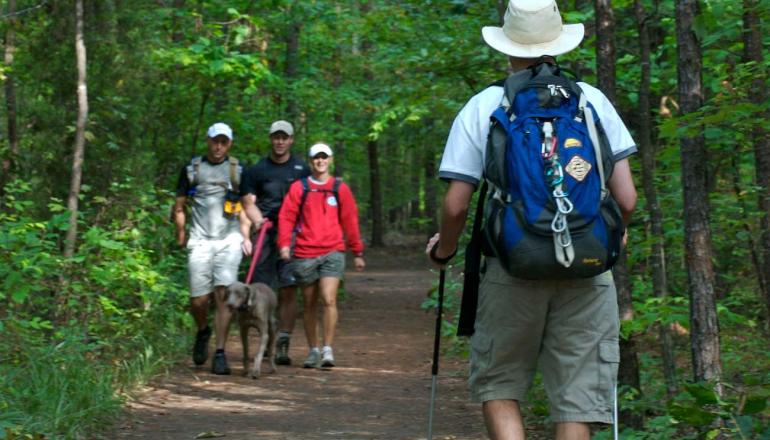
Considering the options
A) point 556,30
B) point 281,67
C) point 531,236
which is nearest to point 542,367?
point 531,236

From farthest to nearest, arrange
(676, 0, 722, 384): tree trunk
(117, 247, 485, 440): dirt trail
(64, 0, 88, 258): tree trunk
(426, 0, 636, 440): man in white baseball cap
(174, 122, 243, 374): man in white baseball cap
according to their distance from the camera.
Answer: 1. (174, 122, 243, 374): man in white baseball cap
2. (64, 0, 88, 258): tree trunk
3. (117, 247, 485, 440): dirt trail
4. (676, 0, 722, 384): tree trunk
5. (426, 0, 636, 440): man in white baseball cap

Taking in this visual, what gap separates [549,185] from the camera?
3.96 meters

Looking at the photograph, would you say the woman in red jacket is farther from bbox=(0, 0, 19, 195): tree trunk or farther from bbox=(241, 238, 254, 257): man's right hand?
bbox=(0, 0, 19, 195): tree trunk

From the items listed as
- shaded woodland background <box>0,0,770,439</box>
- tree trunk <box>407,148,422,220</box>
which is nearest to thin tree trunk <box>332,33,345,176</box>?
shaded woodland background <box>0,0,770,439</box>

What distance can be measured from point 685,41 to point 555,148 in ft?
9.16

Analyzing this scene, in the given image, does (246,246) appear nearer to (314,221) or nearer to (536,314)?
(314,221)

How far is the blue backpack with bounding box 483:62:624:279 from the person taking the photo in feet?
13.0

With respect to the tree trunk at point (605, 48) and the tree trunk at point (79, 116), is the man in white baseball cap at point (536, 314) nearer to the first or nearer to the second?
the tree trunk at point (605, 48)

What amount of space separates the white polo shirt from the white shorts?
6.73 m

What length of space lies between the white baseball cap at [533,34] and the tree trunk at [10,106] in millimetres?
7586

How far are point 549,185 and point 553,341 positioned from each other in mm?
672

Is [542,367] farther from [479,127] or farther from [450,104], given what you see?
[450,104]

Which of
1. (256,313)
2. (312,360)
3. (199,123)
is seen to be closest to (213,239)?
(256,313)

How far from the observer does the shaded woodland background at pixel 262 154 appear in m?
6.45
